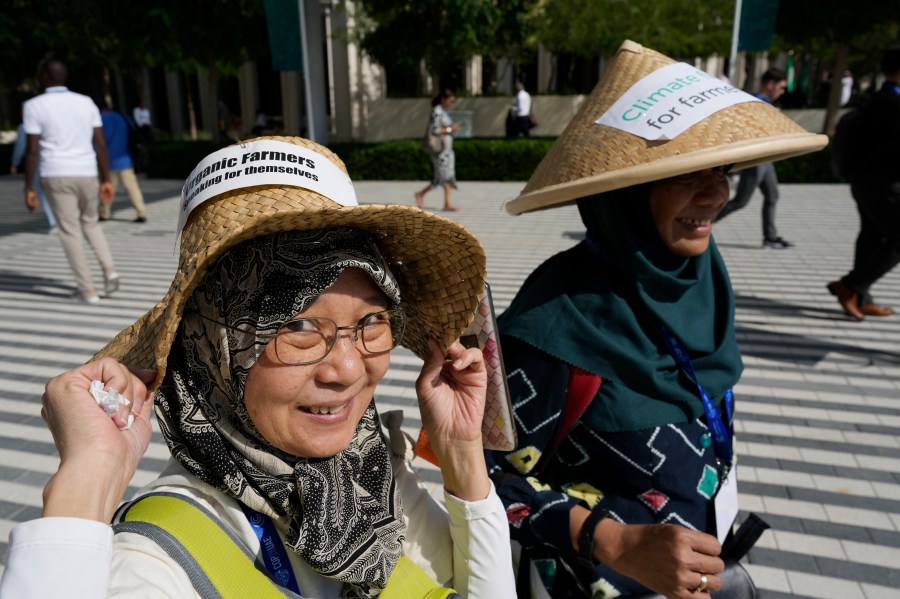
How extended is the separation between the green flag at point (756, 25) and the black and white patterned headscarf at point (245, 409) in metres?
12.3

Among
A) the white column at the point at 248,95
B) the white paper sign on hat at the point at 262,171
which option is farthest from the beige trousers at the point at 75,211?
the white column at the point at 248,95

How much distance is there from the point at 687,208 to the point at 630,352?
0.42m

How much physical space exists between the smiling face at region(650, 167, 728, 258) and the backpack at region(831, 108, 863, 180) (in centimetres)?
437

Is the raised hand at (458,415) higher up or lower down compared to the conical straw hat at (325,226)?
lower down

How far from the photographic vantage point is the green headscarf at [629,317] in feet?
5.53

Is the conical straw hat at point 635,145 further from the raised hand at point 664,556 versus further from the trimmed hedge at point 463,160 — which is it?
the trimmed hedge at point 463,160

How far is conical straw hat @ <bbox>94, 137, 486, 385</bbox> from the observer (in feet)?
3.66

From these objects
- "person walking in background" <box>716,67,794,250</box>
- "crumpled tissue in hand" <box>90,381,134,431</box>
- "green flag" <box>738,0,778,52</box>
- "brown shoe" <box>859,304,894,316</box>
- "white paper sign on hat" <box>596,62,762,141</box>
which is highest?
"green flag" <box>738,0,778,52</box>

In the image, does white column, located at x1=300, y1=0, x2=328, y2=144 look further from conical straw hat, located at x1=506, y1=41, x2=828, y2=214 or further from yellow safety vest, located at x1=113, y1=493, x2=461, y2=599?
yellow safety vest, located at x1=113, y1=493, x2=461, y2=599

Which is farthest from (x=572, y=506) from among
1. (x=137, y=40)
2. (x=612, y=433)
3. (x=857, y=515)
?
(x=137, y=40)

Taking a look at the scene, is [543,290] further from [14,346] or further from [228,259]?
[14,346]

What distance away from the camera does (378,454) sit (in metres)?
1.41

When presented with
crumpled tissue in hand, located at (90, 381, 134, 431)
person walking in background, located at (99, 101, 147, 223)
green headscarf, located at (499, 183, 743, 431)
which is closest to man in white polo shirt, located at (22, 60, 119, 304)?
person walking in background, located at (99, 101, 147, 223)

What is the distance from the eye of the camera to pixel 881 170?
5.27 meters
